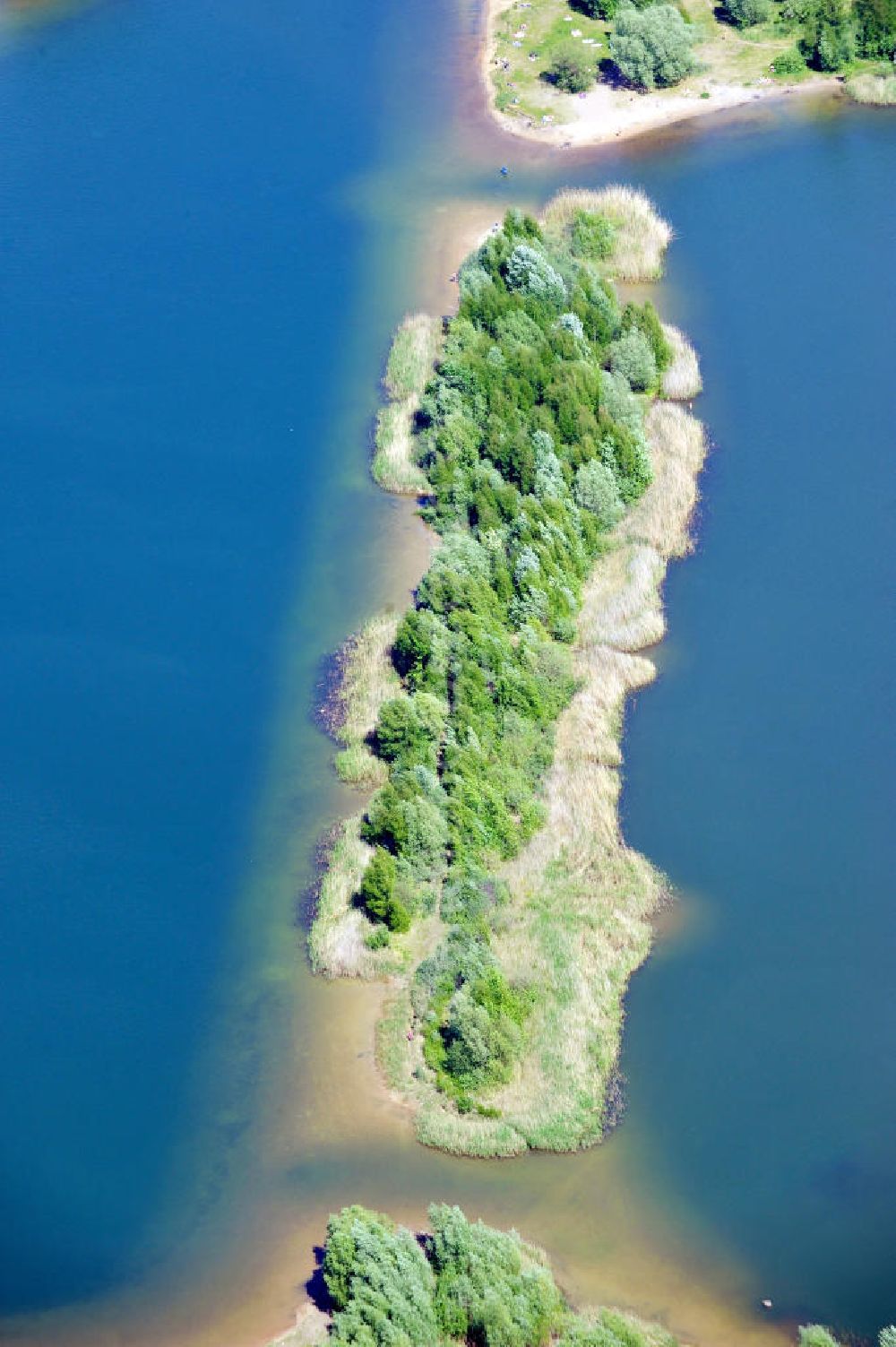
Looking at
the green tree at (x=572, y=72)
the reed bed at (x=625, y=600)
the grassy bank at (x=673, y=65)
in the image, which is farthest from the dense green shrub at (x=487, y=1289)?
the green tree at (x=572, y=72)

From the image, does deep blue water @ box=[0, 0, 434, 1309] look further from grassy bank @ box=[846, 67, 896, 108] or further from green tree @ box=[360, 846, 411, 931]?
grassy bank @ box=[846, 67, 896, 108]

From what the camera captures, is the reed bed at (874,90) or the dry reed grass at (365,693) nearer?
the dry reed grass at (365,693)

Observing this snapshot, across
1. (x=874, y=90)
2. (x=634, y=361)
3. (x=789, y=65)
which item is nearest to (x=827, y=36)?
(x=789, y=65)

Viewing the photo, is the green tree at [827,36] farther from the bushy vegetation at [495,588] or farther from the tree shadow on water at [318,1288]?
the tree shadow on water at [318,1288]

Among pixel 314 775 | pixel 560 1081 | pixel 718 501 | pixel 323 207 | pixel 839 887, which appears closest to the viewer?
pixel 560 1081

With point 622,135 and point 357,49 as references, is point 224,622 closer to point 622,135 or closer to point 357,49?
point 622,135

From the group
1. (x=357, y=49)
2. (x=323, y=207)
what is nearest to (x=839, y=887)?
(x=323, y=207)
